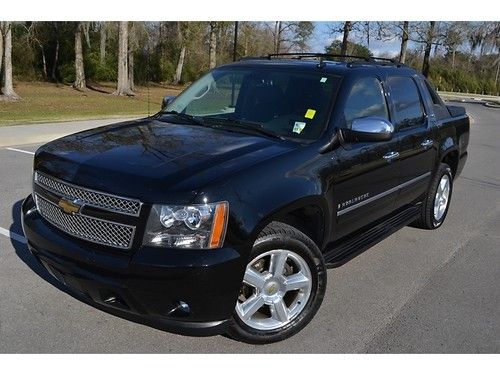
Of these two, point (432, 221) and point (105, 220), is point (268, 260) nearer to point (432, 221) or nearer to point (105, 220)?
point (105, 220)

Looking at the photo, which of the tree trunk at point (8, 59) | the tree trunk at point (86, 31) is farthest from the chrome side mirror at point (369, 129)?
the tree trunk at point (86, 31)

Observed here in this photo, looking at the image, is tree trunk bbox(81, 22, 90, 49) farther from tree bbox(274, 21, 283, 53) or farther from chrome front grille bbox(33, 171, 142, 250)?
chrome front grille bbox(33, 171, 142, 250)

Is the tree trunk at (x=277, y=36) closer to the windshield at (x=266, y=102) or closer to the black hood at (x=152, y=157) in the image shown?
the windshield at (x=266, y=102)

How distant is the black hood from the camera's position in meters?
2.81

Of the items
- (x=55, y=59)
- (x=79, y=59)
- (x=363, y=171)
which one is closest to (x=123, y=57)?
(x=79, y=59)

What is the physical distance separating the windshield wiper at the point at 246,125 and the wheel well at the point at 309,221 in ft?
1.85

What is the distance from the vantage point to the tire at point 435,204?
5449 mm

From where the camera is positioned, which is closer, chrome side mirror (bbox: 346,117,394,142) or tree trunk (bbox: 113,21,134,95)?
chrome side mirror (bbox: 346,117,394,142)

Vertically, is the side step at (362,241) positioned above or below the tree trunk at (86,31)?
below

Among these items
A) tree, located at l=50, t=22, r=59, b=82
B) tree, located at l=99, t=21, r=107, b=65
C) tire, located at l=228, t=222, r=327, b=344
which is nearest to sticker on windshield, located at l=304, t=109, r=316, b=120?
tire, located at l=228, t=222, r=327, b=344

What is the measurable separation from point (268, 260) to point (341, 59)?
7.97ft

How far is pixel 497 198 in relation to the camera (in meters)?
7.50

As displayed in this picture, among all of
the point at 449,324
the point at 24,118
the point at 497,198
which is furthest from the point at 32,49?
the point at 449,324

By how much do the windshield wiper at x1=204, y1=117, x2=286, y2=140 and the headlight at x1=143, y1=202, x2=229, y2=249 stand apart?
3.49 ft
